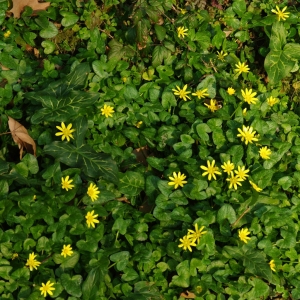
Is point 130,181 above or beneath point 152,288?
above

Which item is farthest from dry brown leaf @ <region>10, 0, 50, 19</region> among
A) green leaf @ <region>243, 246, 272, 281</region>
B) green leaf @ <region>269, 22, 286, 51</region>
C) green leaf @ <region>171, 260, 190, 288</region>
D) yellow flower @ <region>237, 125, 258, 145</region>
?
green leaf @ <region>243, 246, 272, 281</region>

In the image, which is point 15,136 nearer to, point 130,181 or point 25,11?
point 130,181

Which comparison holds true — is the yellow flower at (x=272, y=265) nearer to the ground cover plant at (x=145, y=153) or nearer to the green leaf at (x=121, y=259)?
the ground cover plant at (x=145, y=153)

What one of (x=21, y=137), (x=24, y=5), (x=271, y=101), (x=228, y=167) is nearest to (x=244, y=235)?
(x=228, y=167)

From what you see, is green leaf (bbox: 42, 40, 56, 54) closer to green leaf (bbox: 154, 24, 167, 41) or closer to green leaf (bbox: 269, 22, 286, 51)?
green leaf (bbox: 154, 24, 167, 41)

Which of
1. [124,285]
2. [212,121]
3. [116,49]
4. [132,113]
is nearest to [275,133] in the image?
[212,121]

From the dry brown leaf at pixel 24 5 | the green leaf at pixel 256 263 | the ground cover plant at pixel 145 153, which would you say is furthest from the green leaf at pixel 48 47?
the green leaf at pixel 256 263
